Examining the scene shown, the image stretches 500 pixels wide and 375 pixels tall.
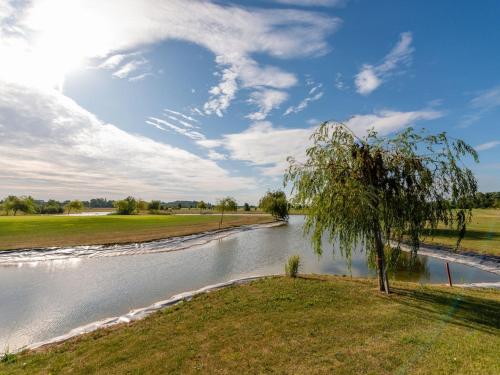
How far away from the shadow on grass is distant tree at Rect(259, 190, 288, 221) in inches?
2129

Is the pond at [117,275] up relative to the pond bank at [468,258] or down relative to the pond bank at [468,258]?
down

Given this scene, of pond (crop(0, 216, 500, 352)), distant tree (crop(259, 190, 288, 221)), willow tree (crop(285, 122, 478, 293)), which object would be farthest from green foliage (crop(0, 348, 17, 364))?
distant tree (crop(259, 190, 288, 221))

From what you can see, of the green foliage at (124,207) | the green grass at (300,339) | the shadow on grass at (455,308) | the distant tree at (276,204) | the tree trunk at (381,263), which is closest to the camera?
the green grass at (300,339)

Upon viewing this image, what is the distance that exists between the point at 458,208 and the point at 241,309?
30.1 feet

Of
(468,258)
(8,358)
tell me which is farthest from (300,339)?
(468,258)

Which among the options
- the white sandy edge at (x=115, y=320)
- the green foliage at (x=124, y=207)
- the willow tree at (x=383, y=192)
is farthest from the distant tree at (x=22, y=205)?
the willow tree at (x=383, y=192)

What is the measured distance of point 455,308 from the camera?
944 cm

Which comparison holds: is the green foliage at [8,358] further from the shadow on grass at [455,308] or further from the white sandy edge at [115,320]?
the shadow on grass at [455,308]

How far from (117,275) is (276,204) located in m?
52.2

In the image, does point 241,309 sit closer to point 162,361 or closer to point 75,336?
point 162,361

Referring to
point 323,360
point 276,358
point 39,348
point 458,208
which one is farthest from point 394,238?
point 39,348

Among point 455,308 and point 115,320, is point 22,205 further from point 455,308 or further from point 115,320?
point 455,308

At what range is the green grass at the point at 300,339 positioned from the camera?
6066 millimetres

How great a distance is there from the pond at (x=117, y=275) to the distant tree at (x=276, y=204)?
37480 mm
